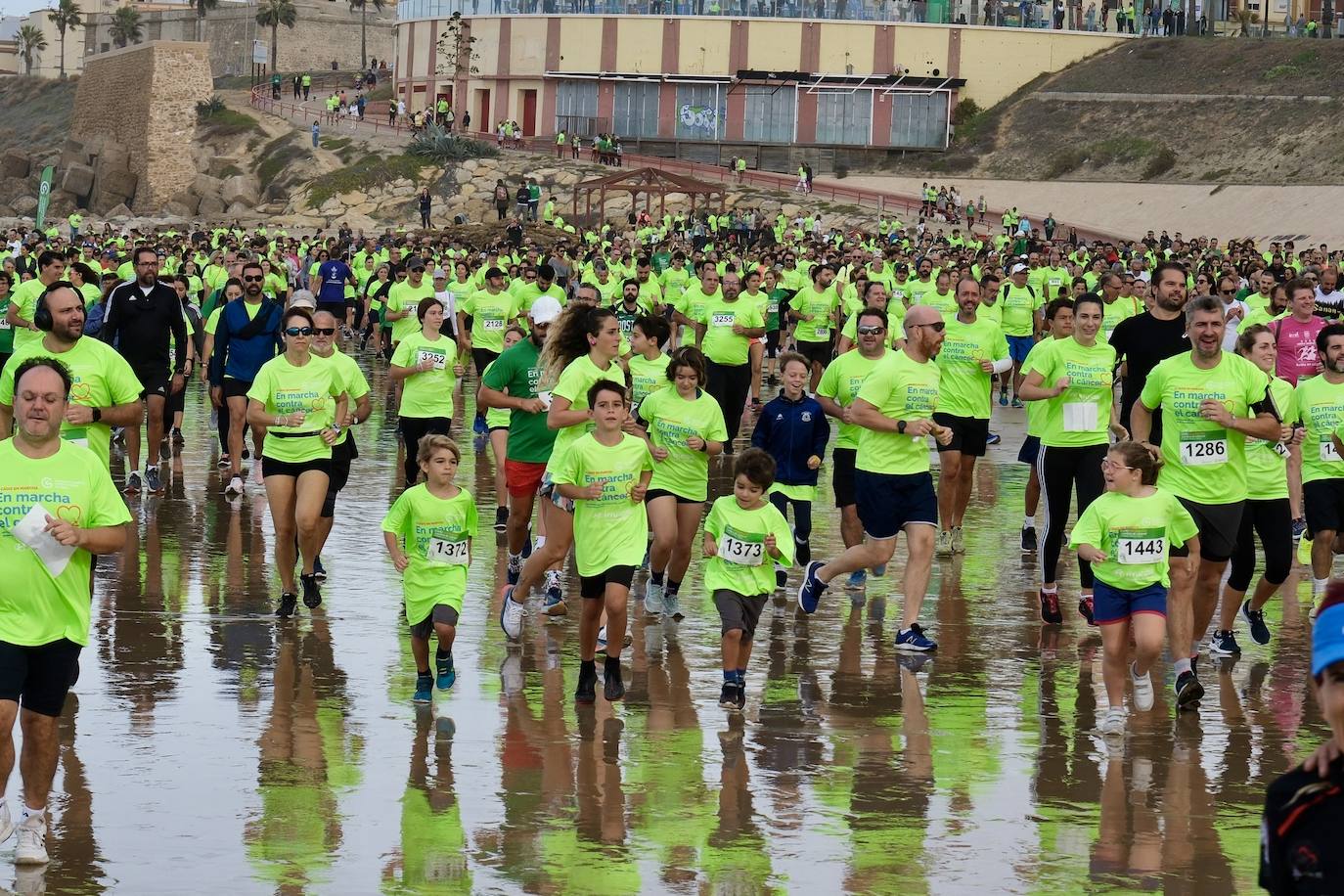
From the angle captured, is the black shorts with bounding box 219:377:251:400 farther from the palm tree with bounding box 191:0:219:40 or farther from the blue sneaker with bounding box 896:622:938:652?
the palm tree with bounding box 191:0:219:40

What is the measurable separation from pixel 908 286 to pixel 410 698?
54.9 feet

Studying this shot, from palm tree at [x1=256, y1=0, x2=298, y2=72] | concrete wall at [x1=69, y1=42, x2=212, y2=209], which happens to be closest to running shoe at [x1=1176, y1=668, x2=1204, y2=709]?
concrete wall at [x1=69, y1=42, x2=212, y2=209]

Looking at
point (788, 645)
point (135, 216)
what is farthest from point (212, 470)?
point (135, 216)

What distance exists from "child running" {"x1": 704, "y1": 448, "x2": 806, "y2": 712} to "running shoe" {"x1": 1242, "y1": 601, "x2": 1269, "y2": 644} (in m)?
3.13

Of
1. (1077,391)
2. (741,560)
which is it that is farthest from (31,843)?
(1077,391)

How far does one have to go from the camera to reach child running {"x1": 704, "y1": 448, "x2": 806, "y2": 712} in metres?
8.77

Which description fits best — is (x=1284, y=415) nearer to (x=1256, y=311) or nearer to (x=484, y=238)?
(x=1256, y=311)

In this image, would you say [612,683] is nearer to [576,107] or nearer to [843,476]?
[843,476]

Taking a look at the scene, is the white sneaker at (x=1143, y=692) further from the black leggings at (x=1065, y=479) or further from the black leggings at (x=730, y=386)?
the black leggings at (x=730, y=386)

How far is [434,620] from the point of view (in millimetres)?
8820

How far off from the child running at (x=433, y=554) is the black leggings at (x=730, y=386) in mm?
8408

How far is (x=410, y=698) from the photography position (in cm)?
888

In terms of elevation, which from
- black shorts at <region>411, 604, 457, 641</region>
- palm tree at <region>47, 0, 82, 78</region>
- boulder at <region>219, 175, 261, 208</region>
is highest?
palm tree at <region>47, 0, 82, 78</region>

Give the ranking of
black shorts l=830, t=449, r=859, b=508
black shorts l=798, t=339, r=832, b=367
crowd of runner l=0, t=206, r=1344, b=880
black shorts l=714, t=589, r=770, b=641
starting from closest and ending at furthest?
crowd of runner l=0, t=206, r=1344, b=880 < black shorts l=714, t=589, r=770, b=641 < black shorts l=830, t=449, r=859, b=508 < black shorts l=798, t=339, r=832, b=367
